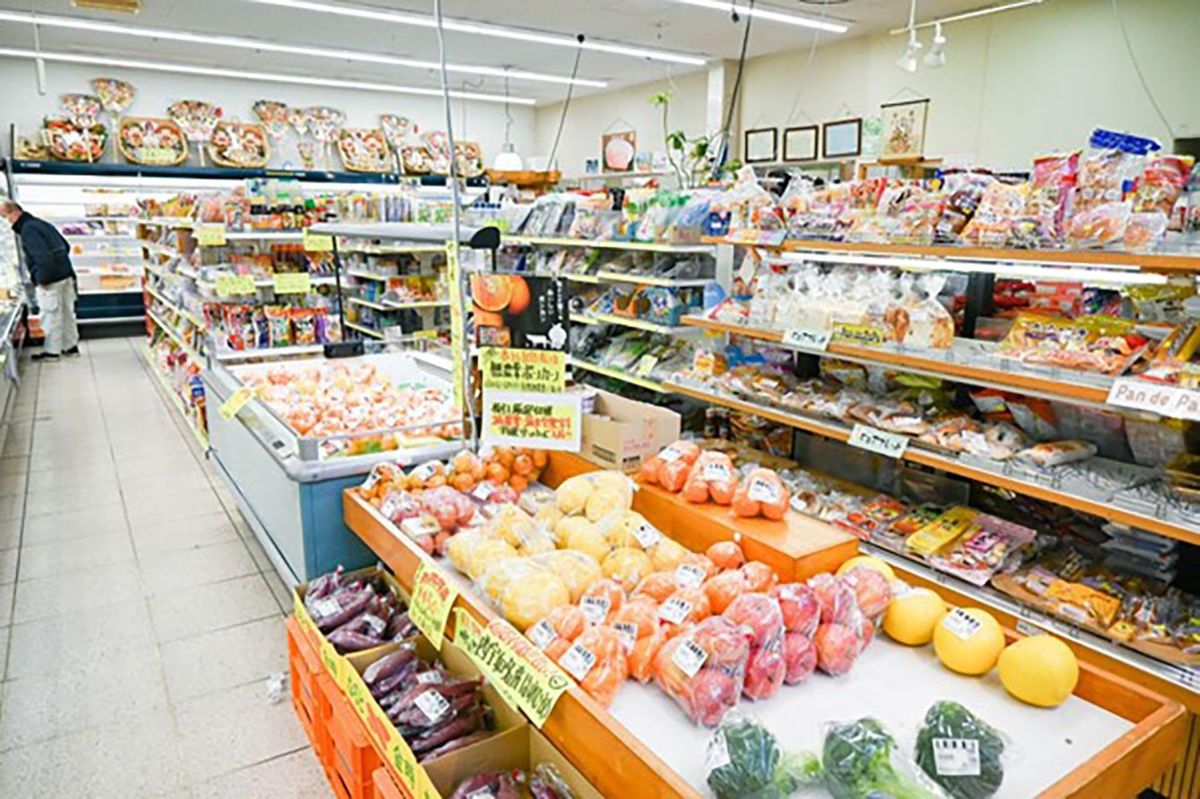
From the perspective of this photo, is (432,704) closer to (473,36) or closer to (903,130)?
(903,130)

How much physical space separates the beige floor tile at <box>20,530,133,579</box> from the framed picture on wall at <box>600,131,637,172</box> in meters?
9.70

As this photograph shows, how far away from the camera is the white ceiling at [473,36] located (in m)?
7.98

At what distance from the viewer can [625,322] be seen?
4.93m

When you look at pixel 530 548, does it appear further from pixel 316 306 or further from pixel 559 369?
pixel 316 306

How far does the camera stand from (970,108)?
812 centimetres

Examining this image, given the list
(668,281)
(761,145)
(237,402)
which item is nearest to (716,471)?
(237,402)

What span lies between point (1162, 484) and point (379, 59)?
11.0 metres

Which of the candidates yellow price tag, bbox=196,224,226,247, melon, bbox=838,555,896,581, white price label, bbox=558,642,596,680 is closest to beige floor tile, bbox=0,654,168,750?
white price label, bbox=558,642,596,680

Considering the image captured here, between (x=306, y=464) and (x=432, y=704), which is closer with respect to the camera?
(x=432, y=704)

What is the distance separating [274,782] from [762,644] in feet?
5.84

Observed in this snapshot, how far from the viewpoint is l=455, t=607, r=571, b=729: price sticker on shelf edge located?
1.42 m

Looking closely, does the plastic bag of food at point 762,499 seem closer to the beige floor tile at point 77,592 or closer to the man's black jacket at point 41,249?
the beige floor tile at point 77,592

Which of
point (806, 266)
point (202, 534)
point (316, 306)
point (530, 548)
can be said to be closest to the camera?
point (530, 548)

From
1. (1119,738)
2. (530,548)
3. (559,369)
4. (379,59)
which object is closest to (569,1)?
(379,59)
